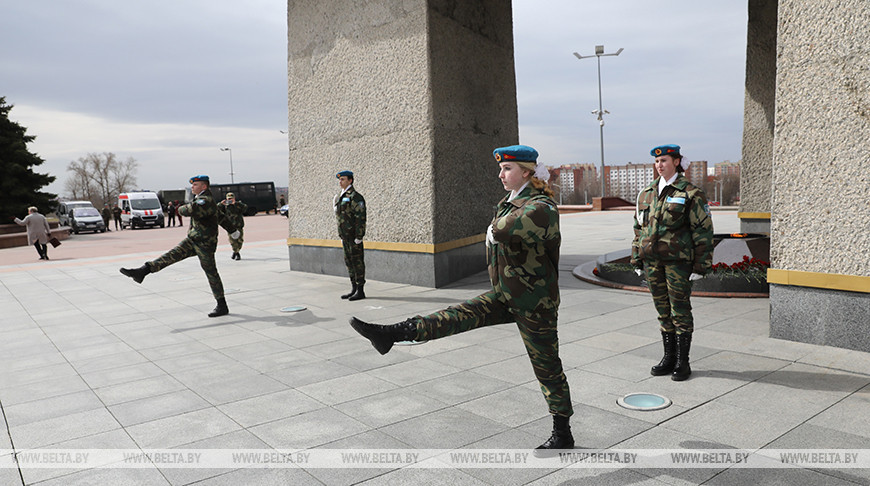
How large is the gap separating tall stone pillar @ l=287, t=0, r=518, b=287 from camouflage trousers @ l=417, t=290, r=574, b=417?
6.29 m

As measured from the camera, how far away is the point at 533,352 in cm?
353

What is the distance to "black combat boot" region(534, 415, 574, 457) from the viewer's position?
3588mm

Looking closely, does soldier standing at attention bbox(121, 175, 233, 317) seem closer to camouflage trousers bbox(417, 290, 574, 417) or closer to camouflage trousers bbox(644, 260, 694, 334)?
camouflage trousers bbox(417, 290, 574, 417)

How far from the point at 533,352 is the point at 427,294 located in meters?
5.95

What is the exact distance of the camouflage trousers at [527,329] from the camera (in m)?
3.44

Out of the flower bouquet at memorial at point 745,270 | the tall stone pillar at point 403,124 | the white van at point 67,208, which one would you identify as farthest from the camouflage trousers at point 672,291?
the white van at point 67,208

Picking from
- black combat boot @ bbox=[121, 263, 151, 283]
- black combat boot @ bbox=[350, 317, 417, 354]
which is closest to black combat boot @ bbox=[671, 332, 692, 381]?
black combat boot @ bbox=[350, 317, 417, 354]

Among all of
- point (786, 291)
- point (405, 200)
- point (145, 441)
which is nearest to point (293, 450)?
point (145, 441)

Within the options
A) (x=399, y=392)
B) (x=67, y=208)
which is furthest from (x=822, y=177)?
(x=67, y=208)

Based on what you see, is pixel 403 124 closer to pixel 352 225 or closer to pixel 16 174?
pixel 352 225

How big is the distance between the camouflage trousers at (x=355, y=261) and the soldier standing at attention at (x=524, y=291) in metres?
5.77

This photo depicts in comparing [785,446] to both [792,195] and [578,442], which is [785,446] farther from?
[792,195]

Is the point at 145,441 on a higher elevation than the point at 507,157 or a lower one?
lower

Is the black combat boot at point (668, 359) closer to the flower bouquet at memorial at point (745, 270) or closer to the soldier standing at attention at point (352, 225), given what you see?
the flower bouquet at memorial at point (745, 270)
